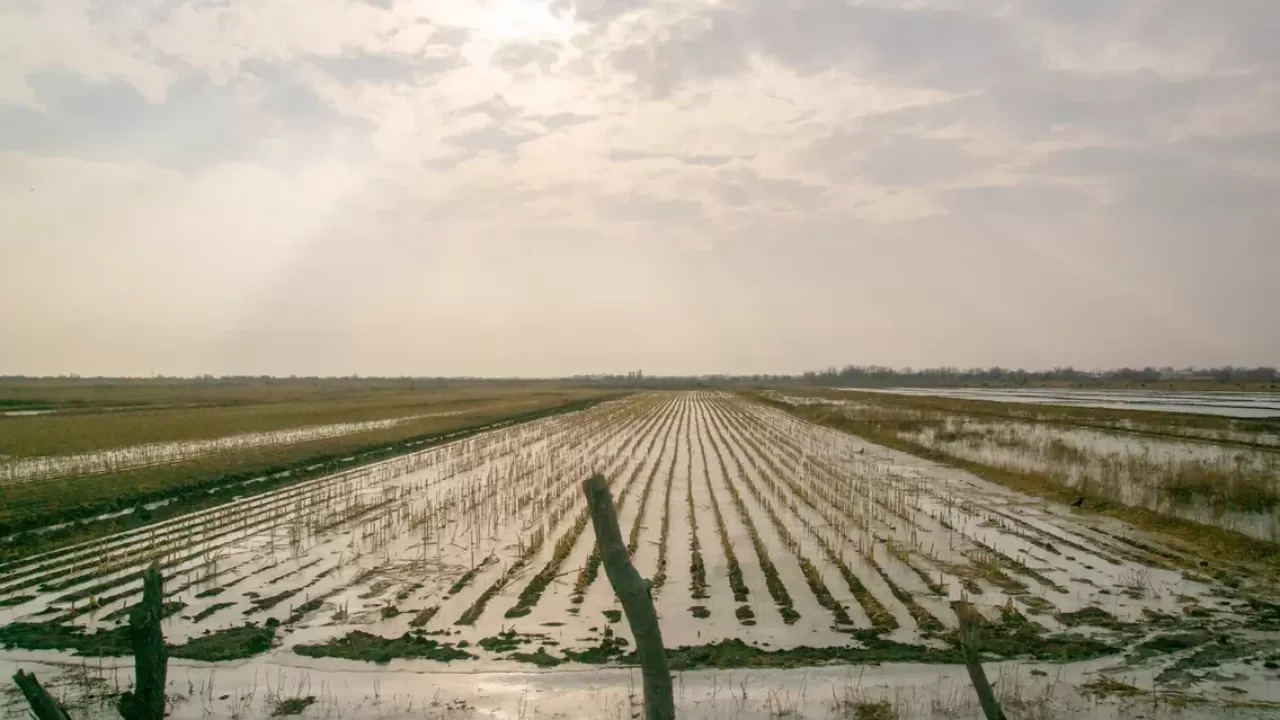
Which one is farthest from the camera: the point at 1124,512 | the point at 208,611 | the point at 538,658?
the point at 1124,512

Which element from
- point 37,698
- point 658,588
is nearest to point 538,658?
point 658,588

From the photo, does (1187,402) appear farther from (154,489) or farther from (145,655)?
(145,655)

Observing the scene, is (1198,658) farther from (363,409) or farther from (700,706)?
(363,409)

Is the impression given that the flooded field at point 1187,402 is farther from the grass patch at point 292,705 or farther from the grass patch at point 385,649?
the grass patch at point 292,705

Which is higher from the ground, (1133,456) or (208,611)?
(1133,456)

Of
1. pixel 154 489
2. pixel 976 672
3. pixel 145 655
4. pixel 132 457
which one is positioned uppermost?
pixel 145 655

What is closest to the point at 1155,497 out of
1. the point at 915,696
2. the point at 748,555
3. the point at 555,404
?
the point at 748,555

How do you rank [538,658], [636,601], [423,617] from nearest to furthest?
[636,601]
[538,658]
[423,617]

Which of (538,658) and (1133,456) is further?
(1133,456)
